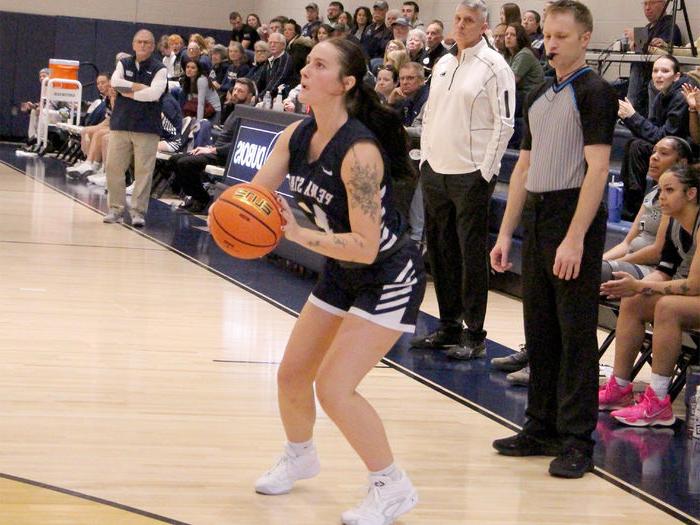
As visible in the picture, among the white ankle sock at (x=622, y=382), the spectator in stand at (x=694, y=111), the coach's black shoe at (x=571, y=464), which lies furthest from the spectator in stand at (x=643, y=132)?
the coach's black shoe at (x=571, y=464)

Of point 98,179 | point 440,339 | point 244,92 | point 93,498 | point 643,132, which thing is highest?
point 643,132

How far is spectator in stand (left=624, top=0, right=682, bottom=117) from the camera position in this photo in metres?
11.0

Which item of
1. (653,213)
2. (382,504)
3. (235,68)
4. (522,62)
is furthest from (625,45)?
(382,504)

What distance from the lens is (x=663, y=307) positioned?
5.56 meters

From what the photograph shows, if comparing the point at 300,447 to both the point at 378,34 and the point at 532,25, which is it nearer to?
the point at 532,25

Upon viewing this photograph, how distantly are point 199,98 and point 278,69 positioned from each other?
1.30 m

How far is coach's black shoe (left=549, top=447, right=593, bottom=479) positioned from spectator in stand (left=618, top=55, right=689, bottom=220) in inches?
186

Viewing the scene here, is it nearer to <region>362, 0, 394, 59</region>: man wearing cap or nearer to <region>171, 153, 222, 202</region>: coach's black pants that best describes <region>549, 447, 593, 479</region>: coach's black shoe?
<region>171, 153, 222, 202</region>: coach's black pants


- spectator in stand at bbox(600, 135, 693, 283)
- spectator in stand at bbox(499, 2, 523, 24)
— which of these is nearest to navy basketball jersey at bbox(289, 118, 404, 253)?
spectator in stand at bbox(600, 135, 693, 283)

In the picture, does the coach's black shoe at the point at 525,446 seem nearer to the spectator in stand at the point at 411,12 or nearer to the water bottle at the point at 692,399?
the water bottle at the point at 692,399

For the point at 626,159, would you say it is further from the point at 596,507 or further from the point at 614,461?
the point at 596,507

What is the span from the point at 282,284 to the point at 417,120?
5.86ft

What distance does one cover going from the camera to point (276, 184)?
3855 millimetres

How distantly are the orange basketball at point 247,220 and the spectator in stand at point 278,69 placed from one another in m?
11.5
